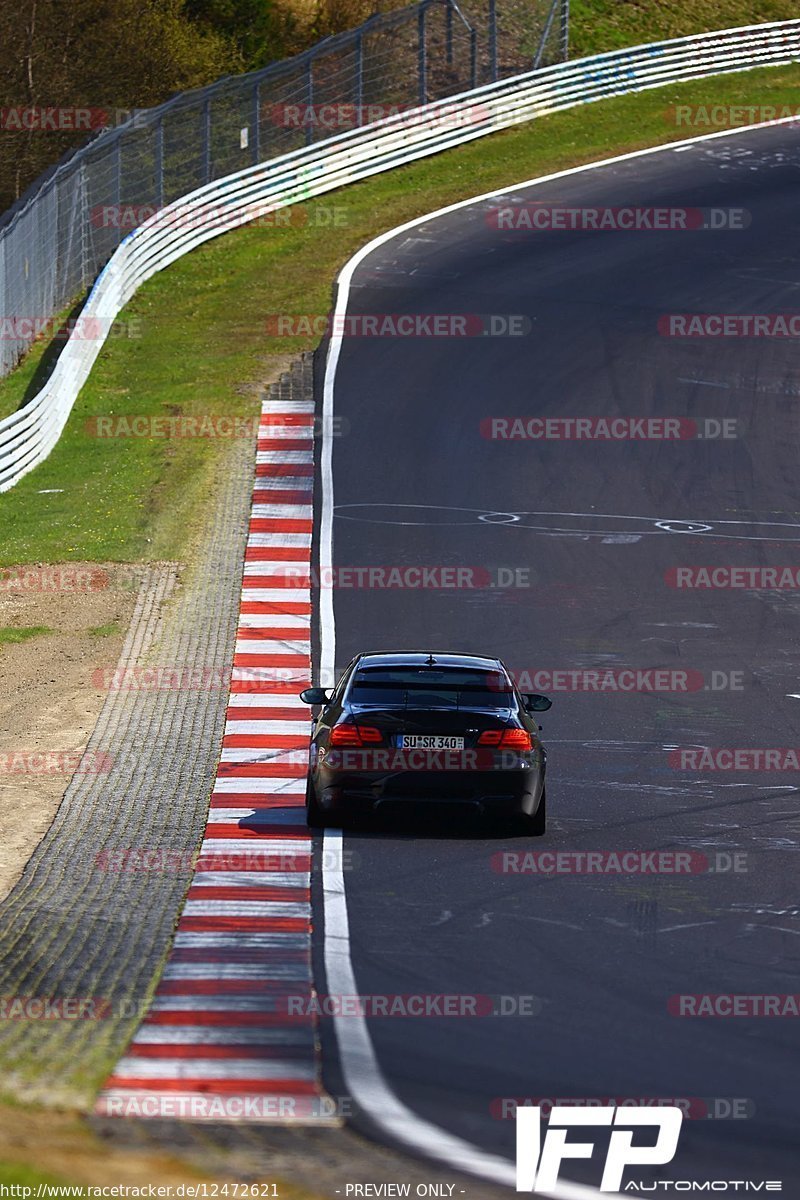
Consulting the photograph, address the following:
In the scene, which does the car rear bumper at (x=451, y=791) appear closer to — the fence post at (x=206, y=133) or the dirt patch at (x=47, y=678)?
the dirt patch at (x=47, y=678)

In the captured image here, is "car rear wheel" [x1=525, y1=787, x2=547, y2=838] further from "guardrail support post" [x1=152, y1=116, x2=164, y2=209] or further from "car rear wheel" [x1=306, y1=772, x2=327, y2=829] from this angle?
"guardrail support post" [x1=152, y1=116, x2=164, y2=209]

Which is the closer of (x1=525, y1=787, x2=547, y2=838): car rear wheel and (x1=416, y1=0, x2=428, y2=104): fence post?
(x1=525, y1=787, x2=547, y2=838): car rear wheel

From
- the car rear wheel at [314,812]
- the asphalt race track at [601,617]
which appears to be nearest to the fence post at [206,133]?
the asphalt race track at [601,617]

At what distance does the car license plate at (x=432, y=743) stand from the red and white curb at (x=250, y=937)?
104cm

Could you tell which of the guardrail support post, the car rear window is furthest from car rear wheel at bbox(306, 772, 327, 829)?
the guardrail support post

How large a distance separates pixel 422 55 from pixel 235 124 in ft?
20.6

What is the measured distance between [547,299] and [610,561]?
43.6 feet

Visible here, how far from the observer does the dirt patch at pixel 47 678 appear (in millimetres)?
14062

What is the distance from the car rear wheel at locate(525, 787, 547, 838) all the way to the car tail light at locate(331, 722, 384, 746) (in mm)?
1238

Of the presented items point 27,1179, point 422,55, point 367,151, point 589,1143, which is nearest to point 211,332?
point 367,151

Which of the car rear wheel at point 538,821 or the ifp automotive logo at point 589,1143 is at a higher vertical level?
the ifp automotive logo at point 589,1143

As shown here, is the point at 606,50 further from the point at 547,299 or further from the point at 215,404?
the point at 215,404

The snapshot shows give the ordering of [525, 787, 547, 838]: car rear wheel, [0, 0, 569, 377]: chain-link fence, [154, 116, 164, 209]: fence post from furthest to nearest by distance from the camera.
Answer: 1. [154, 116, 164, 209]: fence post
2. [0, 0, 569, 377]: chain-link fence
3. [525, 787, 547, 838]: car rear wheel

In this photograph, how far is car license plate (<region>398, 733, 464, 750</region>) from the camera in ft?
41.1
